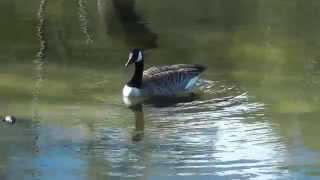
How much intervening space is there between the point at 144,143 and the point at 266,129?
4.88ft

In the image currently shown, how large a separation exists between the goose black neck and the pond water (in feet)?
0.91

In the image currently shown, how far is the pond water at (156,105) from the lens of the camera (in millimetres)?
9305

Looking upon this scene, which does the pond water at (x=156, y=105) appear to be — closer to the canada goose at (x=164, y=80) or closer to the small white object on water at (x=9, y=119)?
the small white object on water at (x=9, y=119)

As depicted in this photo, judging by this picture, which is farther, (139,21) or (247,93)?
(139,21)

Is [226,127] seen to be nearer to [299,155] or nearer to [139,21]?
[299,155]

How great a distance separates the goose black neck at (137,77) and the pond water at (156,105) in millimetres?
276

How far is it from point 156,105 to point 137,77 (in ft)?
1.84

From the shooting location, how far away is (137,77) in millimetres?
12352

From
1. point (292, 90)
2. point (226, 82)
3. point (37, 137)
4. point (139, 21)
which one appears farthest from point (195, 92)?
point (139, 21)

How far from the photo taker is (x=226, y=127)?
1054 centimetres

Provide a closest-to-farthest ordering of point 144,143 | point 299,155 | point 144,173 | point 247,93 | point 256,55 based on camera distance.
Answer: point 144,173 < point 299,155 < point 144,143 < point 247,93 < point 256,55

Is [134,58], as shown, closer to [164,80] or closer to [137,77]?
[137,77]

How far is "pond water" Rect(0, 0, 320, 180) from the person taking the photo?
30.5 feet

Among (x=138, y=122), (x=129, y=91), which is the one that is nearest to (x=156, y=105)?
(x=129, y=91)
